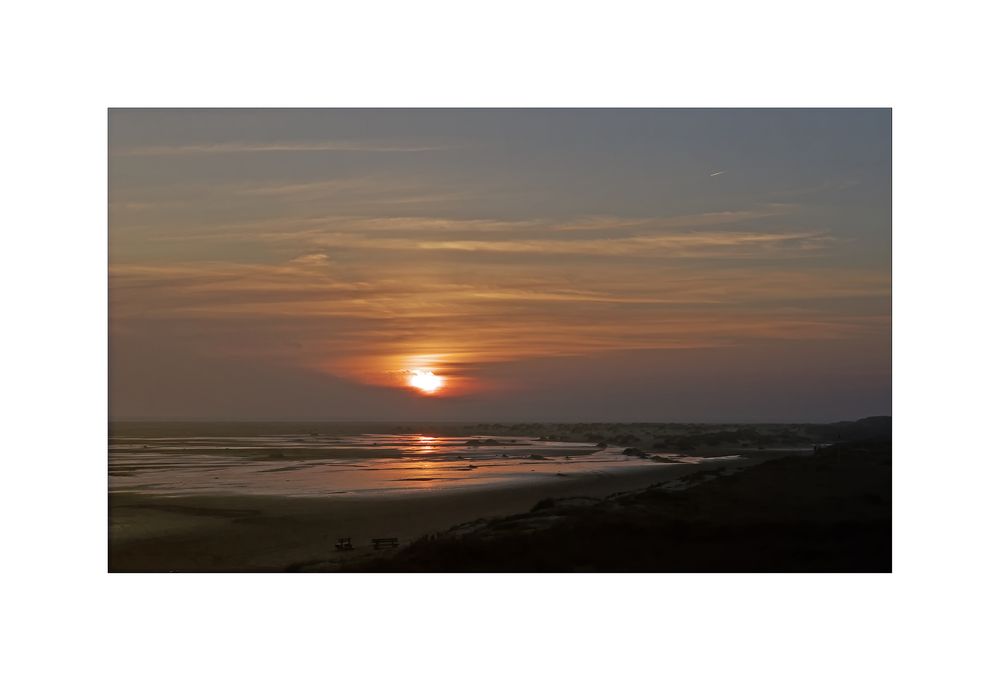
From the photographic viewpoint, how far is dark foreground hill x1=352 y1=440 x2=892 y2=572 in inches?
437

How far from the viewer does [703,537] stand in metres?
11.5

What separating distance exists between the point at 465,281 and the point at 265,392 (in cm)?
309

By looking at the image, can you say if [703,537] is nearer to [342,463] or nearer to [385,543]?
[385,543]

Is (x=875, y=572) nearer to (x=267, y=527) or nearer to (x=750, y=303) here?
(x=750, y=303)

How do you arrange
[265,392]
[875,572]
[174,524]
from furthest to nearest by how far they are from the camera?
[265,392]
[174,524]
[875,572]

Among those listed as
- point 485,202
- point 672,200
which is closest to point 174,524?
point 485,202

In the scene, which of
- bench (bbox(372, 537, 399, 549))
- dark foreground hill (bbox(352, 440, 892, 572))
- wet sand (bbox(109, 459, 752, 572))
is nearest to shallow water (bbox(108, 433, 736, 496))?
wet sand (bbox(109, 459, 752, 572))

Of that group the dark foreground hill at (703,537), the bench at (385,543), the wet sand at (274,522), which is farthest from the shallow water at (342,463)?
the dark foreground hill at (703,537)

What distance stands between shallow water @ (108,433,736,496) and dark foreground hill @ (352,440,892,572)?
2336 mm

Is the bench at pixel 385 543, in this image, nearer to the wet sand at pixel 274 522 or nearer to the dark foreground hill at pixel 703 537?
the wet sand at pixel 274 522

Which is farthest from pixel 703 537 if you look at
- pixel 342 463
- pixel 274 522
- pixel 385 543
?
pixel 342 463

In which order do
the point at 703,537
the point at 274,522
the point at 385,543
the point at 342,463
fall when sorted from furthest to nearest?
the point at 342,463
the point at 274,522
the point at 385,543
the point at 703,537

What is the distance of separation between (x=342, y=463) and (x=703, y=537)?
23.1ft

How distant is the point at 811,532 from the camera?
450 inches
